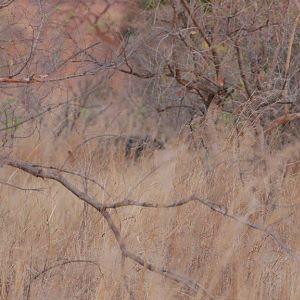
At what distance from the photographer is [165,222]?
4.07 m

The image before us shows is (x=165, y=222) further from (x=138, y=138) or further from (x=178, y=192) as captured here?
(x=138, y=138)

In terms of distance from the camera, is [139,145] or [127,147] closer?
[139,145]

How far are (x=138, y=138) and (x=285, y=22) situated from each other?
7.29 feet

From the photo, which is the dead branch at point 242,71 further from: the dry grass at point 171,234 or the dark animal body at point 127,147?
the dark animal body at point 127,147

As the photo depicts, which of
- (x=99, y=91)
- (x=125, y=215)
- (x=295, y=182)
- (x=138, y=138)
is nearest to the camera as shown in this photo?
(x=125, y=215)

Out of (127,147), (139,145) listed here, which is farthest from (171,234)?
(127,147)

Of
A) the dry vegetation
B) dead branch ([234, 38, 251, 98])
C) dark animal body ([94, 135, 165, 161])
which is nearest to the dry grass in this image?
the dry vegetation

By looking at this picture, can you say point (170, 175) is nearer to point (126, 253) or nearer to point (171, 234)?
point (171, 234)

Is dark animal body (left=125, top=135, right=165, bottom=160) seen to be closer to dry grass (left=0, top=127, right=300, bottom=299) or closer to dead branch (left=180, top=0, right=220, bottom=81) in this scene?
dry grass (left=0, top=127, right=300, bottom=299)

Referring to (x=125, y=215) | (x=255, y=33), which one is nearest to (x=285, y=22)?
(x=255, y=33)

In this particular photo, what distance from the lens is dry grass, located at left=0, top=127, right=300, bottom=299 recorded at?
3.39 m

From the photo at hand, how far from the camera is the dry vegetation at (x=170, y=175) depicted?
343 centimetres

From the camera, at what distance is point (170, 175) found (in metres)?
4.68

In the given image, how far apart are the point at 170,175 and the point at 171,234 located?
2.69 feet
